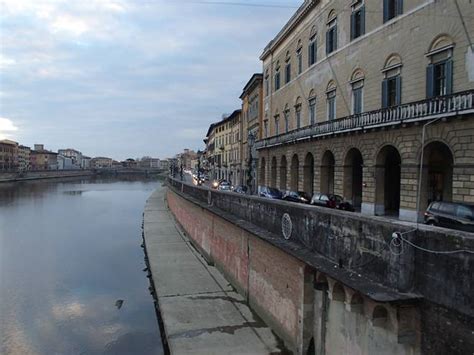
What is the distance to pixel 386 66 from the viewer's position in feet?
83.5

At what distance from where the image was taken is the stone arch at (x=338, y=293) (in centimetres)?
A: 895

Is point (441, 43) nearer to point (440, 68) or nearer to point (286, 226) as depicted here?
point (440, 68)

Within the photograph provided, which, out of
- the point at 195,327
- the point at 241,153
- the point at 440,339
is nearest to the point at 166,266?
the point at 195,327

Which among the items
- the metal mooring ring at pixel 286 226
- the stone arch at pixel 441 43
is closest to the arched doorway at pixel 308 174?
the stone arch at pixel 441 43

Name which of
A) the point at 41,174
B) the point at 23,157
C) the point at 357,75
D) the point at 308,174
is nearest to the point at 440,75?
the point at 357,75

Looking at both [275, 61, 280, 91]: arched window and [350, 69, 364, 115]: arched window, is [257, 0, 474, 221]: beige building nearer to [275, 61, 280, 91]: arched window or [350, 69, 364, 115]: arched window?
[350, 69, 364, 115]: arched window

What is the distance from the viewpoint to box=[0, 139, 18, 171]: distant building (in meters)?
142

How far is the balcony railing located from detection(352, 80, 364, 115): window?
1319mm

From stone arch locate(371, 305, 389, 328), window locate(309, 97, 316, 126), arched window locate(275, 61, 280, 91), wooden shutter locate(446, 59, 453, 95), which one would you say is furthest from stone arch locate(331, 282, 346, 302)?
arched window locate(275, 61, 280, 91)

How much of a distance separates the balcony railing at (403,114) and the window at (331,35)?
19.5 feet

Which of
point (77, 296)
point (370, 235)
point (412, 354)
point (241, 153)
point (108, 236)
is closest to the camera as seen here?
point (412, 354)

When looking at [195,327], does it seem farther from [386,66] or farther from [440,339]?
[386,66]

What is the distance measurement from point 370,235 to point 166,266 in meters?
16.9

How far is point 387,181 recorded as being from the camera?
28281 mm
